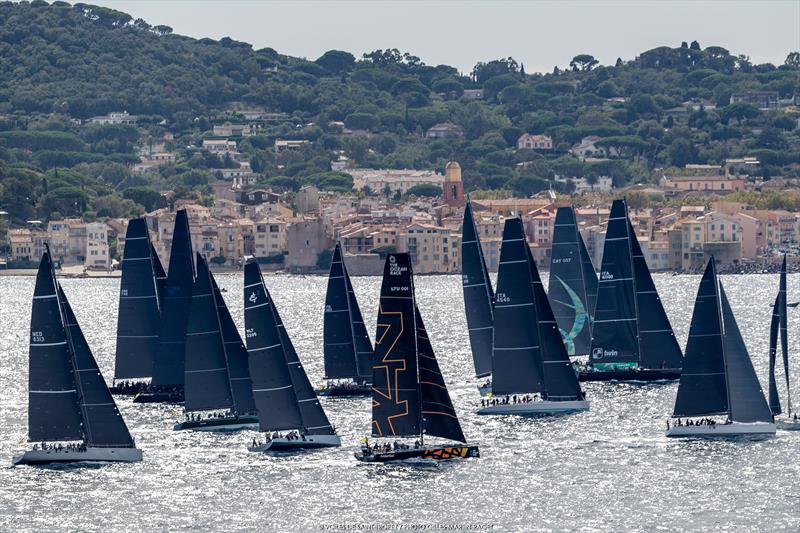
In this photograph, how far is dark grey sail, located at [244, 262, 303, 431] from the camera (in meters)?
48.3

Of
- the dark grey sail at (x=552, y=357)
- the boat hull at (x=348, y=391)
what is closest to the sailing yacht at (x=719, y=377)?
the dark grey sail at (x=552, y=357)

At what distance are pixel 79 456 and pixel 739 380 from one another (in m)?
15.6

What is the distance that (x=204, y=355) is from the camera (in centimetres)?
5238

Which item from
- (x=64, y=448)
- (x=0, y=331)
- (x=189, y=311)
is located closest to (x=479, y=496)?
(x=64, y=448)

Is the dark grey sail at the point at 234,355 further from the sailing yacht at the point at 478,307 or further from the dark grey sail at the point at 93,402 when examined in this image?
the sailing yacht at the point at 478,307

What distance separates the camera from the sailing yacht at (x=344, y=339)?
59.0 metres

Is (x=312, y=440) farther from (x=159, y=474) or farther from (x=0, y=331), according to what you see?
(x=0, y=331)

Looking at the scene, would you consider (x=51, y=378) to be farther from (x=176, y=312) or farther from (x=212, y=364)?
(x=176, y=312)

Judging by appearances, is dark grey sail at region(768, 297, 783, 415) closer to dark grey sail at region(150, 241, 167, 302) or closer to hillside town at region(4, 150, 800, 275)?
dark grey sail at region(150, 241, 167, 302)

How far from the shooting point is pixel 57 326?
1842 inches

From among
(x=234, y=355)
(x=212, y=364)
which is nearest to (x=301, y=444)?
(x=234, y=355)

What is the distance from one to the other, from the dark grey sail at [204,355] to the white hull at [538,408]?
7409 mm

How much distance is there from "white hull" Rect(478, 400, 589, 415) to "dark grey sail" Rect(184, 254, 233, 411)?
292 inches

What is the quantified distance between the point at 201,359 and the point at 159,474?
6.01 m
